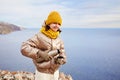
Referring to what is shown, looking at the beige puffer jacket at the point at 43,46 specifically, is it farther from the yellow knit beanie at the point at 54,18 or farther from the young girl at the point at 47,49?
the yellow knit beanie at the point at 54,18

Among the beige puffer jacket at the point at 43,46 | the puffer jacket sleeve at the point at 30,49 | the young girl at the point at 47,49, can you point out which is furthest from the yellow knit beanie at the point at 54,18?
the puffer jacket sleeve at the point at 30,49

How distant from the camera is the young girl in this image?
3785 mm

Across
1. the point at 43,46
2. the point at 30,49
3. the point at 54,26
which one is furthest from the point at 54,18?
the point at 30,49

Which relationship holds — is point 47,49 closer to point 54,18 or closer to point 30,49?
point 30,49

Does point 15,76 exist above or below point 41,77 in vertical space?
below

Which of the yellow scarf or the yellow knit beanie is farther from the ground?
the yellow knit beanie

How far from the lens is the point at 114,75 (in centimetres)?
3008

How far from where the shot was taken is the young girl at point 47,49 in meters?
3.79

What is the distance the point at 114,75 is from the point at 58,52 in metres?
26.9

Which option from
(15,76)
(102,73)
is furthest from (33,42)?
(102,73)

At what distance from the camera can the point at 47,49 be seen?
3869 mm

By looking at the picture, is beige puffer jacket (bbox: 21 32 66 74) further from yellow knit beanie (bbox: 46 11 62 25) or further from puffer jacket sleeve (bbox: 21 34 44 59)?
yellow knit beanie (bbox: 46 11 62 25)

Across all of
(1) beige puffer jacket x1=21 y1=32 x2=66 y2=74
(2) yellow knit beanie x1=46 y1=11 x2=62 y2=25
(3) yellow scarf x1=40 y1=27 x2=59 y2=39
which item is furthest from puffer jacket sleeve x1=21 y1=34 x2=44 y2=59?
(2) yellow knit beanie x1=46 y1=11 x2=62 y2=25

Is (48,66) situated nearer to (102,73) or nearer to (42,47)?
(42,47)
